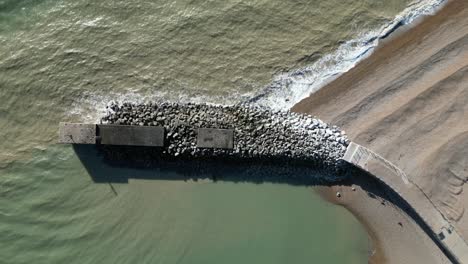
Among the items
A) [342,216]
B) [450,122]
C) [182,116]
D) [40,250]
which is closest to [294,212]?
[342,216]

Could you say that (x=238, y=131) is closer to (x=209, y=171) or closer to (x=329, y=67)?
(x=209, y=171)

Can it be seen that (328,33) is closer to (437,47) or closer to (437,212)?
(437,47)

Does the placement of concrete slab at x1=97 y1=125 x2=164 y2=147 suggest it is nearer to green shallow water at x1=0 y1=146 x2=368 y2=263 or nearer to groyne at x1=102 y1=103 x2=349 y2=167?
groyne at x1=102 y1=103 x2=349 y2=167

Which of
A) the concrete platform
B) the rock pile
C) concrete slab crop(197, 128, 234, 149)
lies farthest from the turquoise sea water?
the concrete platform

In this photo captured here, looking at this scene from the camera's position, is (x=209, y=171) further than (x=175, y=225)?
Yes

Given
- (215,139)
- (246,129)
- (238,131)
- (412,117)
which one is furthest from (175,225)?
(412,117)

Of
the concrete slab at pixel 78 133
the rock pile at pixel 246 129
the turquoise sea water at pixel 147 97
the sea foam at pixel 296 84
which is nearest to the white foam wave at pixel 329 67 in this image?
the sea foam at pixel 296 84
